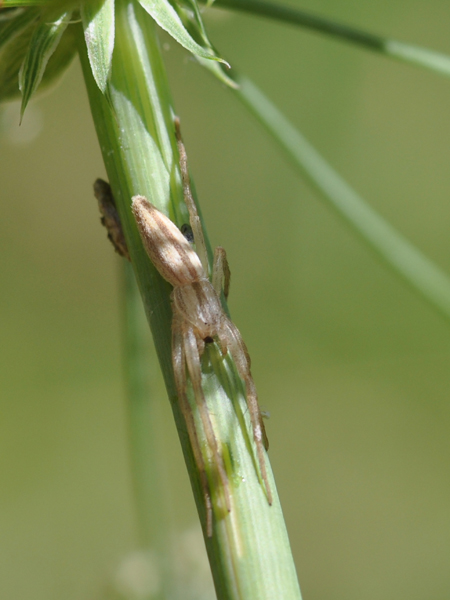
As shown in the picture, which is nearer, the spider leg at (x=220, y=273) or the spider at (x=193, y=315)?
the spider at (x=193, y=315)

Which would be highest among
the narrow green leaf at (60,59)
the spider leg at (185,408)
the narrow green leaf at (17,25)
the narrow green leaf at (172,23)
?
the narrow green leaf at (60,59)

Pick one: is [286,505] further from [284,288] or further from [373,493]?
[284,288]

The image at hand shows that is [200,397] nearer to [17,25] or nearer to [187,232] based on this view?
[187,232]

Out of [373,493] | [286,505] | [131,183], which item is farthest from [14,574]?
[131,183]

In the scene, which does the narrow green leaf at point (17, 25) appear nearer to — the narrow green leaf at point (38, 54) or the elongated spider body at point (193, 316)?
the narrow green leaf at point (38, 54)

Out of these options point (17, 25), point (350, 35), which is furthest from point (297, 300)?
point (17, 25)

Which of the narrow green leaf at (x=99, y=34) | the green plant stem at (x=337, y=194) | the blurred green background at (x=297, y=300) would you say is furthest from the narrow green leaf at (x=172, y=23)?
the blurred green background at (x=297, y=300)

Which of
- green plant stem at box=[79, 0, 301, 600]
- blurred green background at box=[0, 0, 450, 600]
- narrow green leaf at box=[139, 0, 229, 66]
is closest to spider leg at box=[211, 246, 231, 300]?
green plant stem at box=[79, 0, 301, 600]
